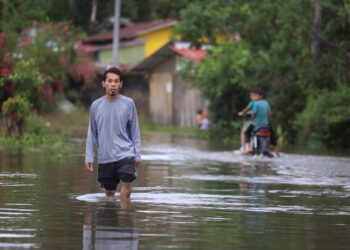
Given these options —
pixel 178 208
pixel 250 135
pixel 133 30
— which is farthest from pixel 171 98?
pixel 178 208

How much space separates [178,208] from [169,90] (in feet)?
138

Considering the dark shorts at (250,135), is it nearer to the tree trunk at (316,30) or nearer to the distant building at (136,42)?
the tree trunk at (316,30)

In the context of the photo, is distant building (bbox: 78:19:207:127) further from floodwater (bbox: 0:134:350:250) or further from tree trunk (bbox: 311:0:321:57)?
floodwater (bbox: 0:134:350:250)

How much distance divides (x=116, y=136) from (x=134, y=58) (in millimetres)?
53963

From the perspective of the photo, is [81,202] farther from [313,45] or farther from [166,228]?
[313,45]

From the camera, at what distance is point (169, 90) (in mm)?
54281

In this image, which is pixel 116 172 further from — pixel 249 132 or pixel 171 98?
pixel 171 98

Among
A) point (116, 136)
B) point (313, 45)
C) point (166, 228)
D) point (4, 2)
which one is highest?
point (4, 2)

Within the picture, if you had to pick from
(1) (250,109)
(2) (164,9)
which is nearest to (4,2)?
(1) (250,109)

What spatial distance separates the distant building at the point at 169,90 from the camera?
2064 inches

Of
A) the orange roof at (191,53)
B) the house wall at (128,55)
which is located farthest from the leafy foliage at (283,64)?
the house wall at (128,55)

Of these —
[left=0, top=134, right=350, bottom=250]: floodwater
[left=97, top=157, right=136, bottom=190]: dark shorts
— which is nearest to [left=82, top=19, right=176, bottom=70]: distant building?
[left=0, top=134, right=350, bottom=250]: floodwater

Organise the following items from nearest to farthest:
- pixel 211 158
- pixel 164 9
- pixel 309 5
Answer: pixel 211 158 → pixel 309 5 → pixel 164 9

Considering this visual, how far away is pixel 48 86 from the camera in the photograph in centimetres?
4388
